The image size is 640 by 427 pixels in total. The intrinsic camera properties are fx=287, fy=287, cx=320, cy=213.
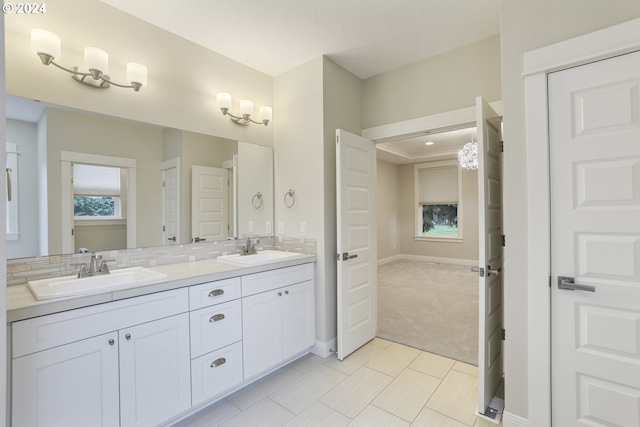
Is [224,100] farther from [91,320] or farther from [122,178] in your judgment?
[91,320]

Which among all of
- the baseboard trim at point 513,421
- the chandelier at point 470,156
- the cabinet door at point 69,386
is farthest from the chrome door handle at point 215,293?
the chandelier at point 470,156

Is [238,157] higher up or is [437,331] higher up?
[238,157]

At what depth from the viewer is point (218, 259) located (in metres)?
2.41

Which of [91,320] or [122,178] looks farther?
[122,178]

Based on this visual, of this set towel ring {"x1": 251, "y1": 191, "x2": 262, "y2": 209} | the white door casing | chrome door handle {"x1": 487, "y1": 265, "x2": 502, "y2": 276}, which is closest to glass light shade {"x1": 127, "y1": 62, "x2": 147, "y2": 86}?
the white door casing

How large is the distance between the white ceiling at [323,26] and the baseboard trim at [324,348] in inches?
105

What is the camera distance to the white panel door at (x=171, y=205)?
7.43 ft

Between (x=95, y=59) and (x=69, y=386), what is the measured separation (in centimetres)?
185

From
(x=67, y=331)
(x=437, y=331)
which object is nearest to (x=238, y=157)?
(x=67, y=331)

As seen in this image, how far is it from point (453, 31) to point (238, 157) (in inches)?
83.1

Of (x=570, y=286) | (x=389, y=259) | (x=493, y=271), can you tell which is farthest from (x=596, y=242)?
(x=389, y=259)

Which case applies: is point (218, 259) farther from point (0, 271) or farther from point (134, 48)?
point (134, 48)

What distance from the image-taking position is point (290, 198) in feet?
9.46

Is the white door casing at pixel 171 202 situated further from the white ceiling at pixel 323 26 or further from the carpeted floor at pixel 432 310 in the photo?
the carpeted floor at pixel 432 310
